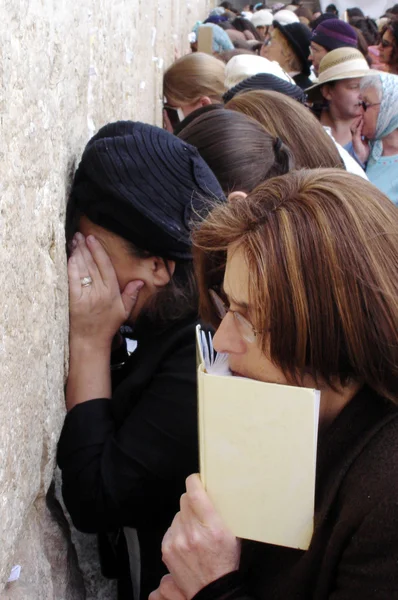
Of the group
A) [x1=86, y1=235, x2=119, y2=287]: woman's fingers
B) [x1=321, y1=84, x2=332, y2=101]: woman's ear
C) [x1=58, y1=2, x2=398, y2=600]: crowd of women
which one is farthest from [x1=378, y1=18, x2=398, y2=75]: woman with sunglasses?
[x1=86, y1=235, x2=119, y2=287]: woman's fingers

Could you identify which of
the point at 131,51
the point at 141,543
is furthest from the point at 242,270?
the point at 131,51

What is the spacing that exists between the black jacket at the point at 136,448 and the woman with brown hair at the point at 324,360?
19 centimetres

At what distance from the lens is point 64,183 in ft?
3.96

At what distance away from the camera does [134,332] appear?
52.6 inches

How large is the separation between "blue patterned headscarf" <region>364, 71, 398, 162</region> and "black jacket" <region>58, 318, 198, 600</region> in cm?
200

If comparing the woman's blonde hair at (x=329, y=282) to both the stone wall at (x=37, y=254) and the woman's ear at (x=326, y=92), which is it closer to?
the stone wall at (x=37, y=254)

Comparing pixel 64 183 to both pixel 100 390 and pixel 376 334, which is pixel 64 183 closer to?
pixel 100 390

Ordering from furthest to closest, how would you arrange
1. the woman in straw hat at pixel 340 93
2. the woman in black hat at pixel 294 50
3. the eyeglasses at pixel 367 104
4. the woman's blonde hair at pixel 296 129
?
the woman in black hat at pixel 294 50
the woman in straw hat at pixel 340 93
the eyeglasses at pixel 367 104
the woman's blonde hair at pixel 296 129

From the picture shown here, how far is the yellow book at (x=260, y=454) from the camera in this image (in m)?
0.82

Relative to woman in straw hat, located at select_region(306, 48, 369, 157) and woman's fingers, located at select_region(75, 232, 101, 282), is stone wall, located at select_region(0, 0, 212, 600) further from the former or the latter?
woman in straw hat, located at select_region(306, 48, 369, 157)

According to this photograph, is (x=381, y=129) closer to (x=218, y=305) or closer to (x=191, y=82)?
(x=191, y=82)

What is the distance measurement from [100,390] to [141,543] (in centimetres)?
31

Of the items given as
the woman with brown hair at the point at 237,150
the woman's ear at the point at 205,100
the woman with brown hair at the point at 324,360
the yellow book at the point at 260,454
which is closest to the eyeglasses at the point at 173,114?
the woman's ear at the point at 205,100

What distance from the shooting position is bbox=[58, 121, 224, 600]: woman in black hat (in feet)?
3.85
